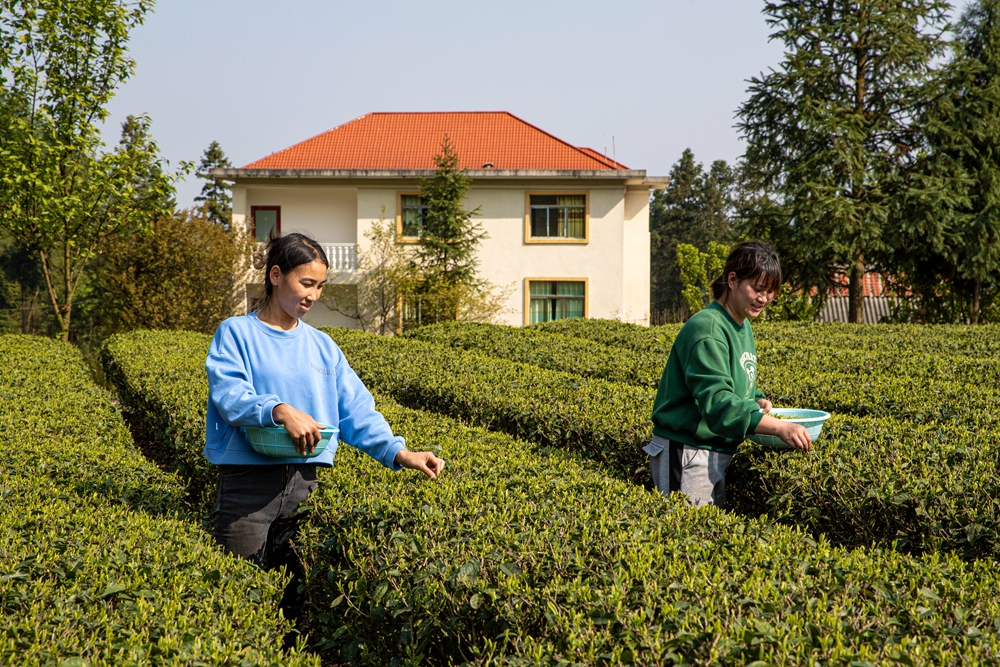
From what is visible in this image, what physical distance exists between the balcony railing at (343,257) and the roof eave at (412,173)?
223 cm

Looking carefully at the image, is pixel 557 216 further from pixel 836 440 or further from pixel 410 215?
pixel 836 440

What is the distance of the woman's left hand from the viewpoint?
3.33 meters

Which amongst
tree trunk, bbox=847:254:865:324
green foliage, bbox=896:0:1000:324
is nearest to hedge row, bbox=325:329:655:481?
tree trunk, bbox=847:254:865:324

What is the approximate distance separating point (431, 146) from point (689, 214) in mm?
42862

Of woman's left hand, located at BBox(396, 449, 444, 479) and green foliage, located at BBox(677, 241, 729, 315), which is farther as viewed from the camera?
green foliage, located at BBox(677, 241, 729, 315)

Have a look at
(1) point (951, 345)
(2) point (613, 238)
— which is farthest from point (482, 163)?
(1) point (951, 345)

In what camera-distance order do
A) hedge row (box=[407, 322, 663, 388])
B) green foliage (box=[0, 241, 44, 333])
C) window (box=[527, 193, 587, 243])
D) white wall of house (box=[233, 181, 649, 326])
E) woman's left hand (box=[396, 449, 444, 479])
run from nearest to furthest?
woman's left hand (box=[396, 449, 444, 479]) → hedge row (box=[407, 322, 663, 388]) → white wall of house (box=[233, 181, 649, 326]) → window (box=[527, 193, 587, 243]) → green foliage (box=[0, 241, 44, 333])

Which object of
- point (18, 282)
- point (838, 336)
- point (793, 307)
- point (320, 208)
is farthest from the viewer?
point (18, 282)

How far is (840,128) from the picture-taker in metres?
20.4

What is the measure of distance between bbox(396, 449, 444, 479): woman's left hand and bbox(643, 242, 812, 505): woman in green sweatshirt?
1246mm

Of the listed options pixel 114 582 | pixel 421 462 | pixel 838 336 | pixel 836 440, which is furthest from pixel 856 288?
pixel 114 582

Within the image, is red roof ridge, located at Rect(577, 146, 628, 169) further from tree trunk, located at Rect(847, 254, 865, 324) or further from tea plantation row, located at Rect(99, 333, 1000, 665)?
tea plantation row, located at Rect(99, 333, 1000, 665)

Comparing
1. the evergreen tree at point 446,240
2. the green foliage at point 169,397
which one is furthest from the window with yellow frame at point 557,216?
the green foliage at point 169,397

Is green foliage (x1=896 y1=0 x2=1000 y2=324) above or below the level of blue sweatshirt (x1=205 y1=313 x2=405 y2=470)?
above
